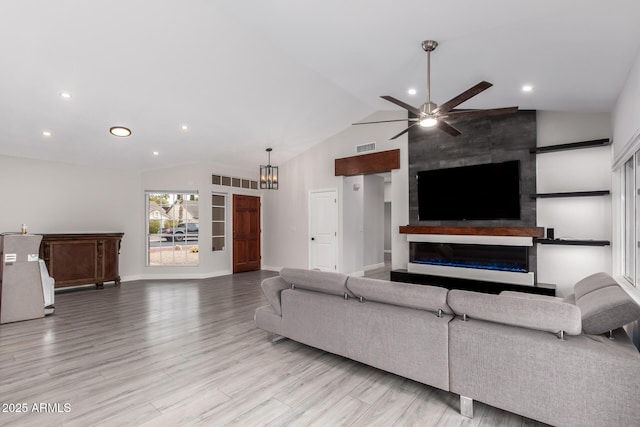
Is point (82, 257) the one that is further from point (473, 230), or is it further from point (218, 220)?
point (473, 230)

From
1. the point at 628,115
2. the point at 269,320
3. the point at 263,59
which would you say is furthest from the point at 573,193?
the point at 263,59

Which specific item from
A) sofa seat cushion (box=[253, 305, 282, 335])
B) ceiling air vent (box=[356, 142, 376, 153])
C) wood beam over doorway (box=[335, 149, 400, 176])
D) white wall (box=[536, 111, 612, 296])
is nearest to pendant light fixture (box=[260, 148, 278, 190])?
wood beam over doorway (box=[335, 149, 400, 176])

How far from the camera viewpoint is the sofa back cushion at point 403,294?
229 centimetres

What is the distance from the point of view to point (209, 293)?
228 inches

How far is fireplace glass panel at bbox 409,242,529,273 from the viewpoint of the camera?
5.05 metres

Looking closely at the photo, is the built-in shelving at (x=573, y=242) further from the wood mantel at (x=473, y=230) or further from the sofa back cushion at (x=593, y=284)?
the sofa back cushion at (x=593, y=284)

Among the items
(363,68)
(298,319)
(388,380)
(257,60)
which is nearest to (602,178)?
(363,68)

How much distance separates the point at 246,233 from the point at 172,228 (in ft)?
5.71

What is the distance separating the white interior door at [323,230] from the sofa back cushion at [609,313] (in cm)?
536

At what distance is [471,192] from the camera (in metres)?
5.48

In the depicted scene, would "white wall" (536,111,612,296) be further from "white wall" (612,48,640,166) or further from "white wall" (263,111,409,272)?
"white wall" (263,111,409,272)

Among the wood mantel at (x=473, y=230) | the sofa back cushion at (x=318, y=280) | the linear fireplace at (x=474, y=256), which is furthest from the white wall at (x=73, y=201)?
the linear fireplace at (x=474, y=256)

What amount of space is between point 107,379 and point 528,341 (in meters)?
3.13

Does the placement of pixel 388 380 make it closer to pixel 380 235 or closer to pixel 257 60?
pixel 257 60
